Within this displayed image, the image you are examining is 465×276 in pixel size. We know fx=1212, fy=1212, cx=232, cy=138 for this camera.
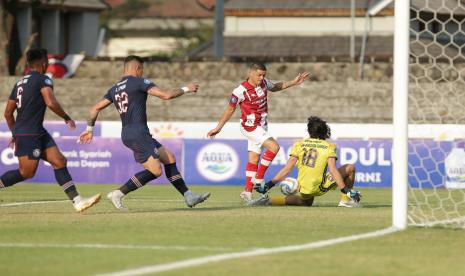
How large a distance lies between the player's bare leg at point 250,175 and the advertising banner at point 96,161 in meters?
10.3

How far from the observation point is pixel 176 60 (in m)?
41.1

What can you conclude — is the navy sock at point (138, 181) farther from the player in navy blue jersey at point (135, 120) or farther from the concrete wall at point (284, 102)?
the concrete wall at point (284, 102)

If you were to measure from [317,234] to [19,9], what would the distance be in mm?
39395

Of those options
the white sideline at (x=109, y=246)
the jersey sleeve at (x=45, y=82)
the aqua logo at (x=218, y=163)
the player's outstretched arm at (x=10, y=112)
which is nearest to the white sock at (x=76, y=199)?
the player's outstretched arm at (x=10, y=112)

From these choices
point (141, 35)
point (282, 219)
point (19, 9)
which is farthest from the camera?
point (141, 35)

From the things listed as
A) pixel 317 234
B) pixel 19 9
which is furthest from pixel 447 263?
pixel 19 9

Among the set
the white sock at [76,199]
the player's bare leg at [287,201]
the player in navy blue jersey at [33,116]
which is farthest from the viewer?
the player's bare leg at [287,201]

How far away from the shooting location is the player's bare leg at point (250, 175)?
54.3 feet

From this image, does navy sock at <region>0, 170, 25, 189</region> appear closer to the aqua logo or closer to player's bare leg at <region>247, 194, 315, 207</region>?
player's bare leg at <region>247, 194, 315, 207</region>

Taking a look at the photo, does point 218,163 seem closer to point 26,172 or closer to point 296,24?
point 26,172

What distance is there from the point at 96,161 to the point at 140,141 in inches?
546

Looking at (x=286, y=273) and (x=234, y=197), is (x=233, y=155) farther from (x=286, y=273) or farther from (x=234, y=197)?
(x=286, y=273)

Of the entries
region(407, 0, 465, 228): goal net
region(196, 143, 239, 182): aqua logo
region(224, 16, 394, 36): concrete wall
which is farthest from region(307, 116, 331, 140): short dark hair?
region(224, 16, 394, 36): concrete wall

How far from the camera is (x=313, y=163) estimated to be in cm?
1559
